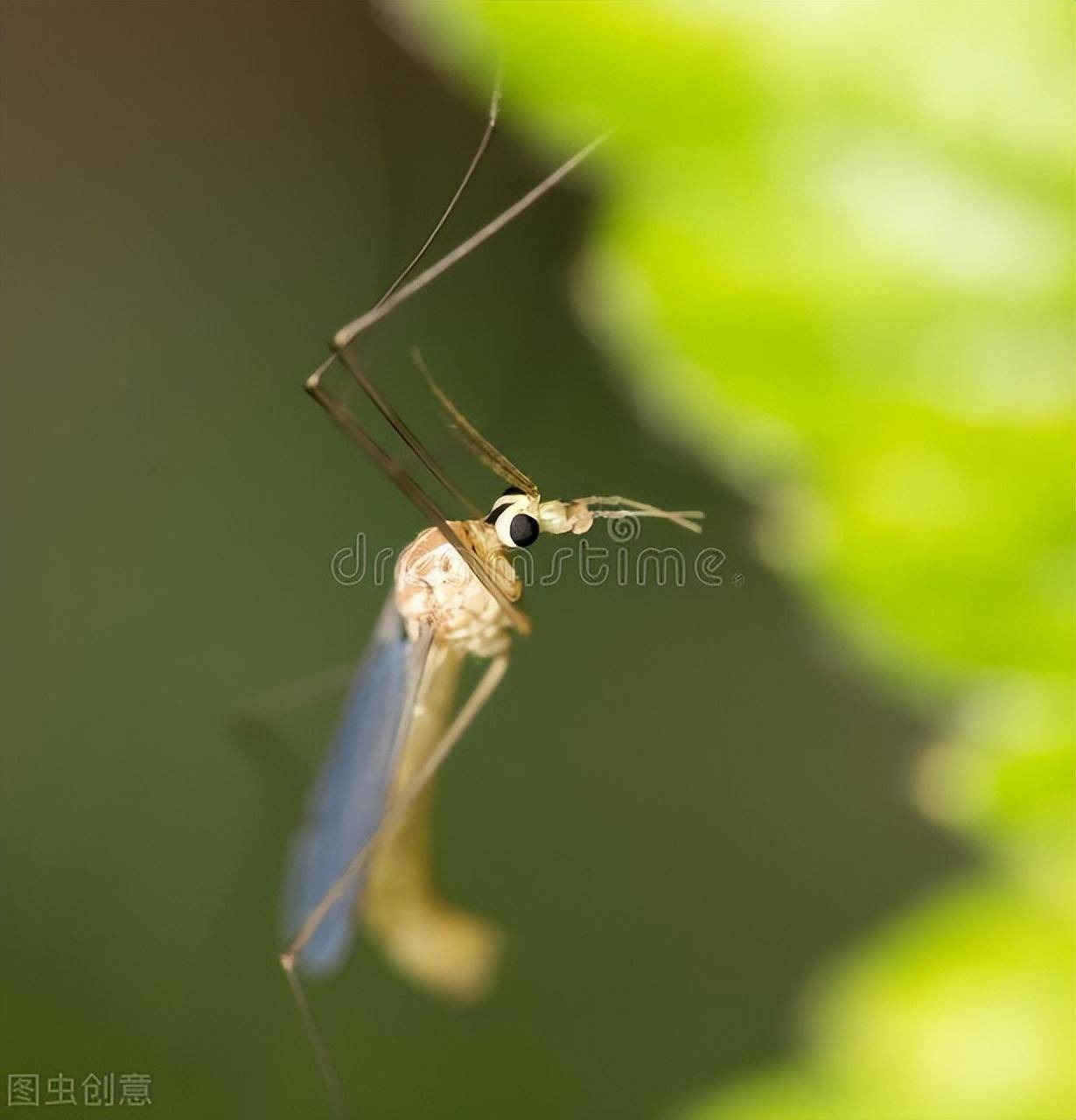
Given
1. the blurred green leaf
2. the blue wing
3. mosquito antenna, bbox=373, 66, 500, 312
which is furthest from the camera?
the blue wing

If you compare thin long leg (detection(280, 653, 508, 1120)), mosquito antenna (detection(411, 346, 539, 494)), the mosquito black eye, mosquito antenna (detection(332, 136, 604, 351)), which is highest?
mosquito antenna (detection(332, 136, 604, 351))

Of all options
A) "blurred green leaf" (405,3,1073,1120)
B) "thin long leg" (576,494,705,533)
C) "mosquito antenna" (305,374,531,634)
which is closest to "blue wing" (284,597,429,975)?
"mosquito antenna" (305,374,531,634)

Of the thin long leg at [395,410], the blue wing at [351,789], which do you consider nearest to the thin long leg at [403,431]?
the thin long leg at [395,410]

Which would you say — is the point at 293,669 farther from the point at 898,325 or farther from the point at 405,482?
the point at 898,325

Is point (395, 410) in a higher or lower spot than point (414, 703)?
higher

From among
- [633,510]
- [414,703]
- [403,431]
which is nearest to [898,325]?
[633,510]

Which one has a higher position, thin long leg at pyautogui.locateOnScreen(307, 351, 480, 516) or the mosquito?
thin long leg at pyautogui.locateOnScreen(307, 351, 480, 516)

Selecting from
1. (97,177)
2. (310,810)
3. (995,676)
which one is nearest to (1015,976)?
(995,676)

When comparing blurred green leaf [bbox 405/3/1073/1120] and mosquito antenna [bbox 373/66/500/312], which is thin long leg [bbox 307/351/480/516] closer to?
mosquito antenna [bbox 373/66/500/312]
